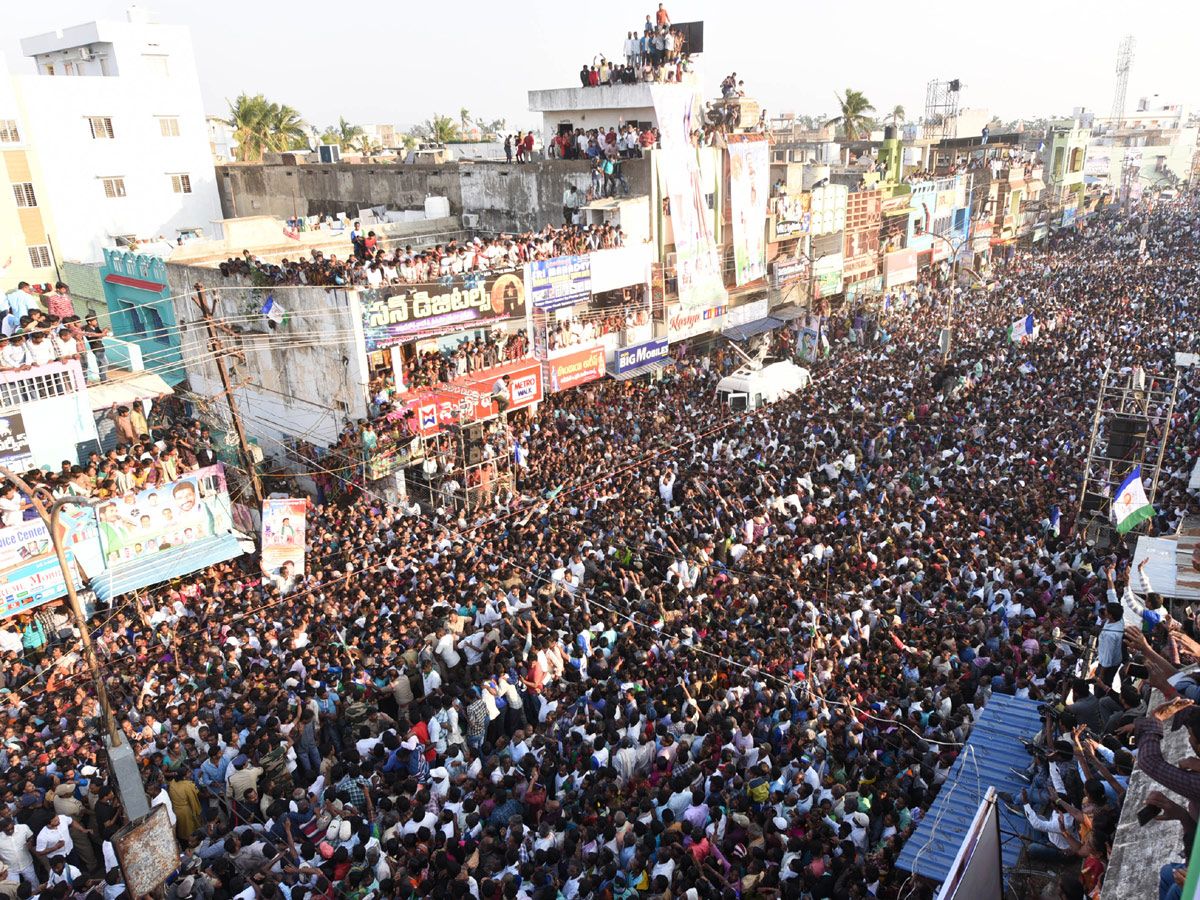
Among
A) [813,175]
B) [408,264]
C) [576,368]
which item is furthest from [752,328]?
[408,264]

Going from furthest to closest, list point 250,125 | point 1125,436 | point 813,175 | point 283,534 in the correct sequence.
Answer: point 250,125 < point 813,175 < point 1125,436 < point 283,534

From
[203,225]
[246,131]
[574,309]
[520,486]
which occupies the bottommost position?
[520,486]

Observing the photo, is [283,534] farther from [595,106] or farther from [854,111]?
[854,111]

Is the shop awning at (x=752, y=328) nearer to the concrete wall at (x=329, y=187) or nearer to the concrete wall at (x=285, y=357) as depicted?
the concrete wall at (x=329, y=187)

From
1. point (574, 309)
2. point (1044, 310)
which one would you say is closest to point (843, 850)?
point (574, 309)

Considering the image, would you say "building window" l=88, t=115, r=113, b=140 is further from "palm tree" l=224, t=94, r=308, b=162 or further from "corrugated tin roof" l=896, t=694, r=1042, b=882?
"corrugated tin roof" l=896, t=694, r=1042, b=882

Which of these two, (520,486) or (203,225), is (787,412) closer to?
(520,486)
